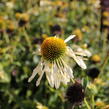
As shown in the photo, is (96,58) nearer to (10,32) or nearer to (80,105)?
(10,32)

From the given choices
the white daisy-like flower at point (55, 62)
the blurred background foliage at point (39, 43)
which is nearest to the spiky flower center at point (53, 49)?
the white daisy-like flower at point (55, 62)

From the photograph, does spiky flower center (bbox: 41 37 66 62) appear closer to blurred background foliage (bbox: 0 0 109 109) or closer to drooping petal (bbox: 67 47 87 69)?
drooping petal (bbox: 67 47 87 69)

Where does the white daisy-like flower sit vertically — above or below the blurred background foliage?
above

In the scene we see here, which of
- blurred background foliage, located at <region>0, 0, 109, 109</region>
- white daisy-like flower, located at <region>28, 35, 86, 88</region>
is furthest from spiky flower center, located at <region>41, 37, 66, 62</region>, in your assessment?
blurred background foliage, located at <region>0, 0, 109, 109</region>

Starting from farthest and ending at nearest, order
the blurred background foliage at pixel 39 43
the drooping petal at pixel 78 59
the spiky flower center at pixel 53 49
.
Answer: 1. the blurred background foliage at pixel 39 43
2. the spiky flower center at pixel 53 49
3. the drooping petal at pixel 78 59

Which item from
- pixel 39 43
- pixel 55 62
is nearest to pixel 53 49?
pixel 55 62

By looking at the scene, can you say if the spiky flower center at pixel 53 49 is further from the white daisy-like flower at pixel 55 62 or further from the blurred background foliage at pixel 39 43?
the blurred background foliage at pixel 39 43
